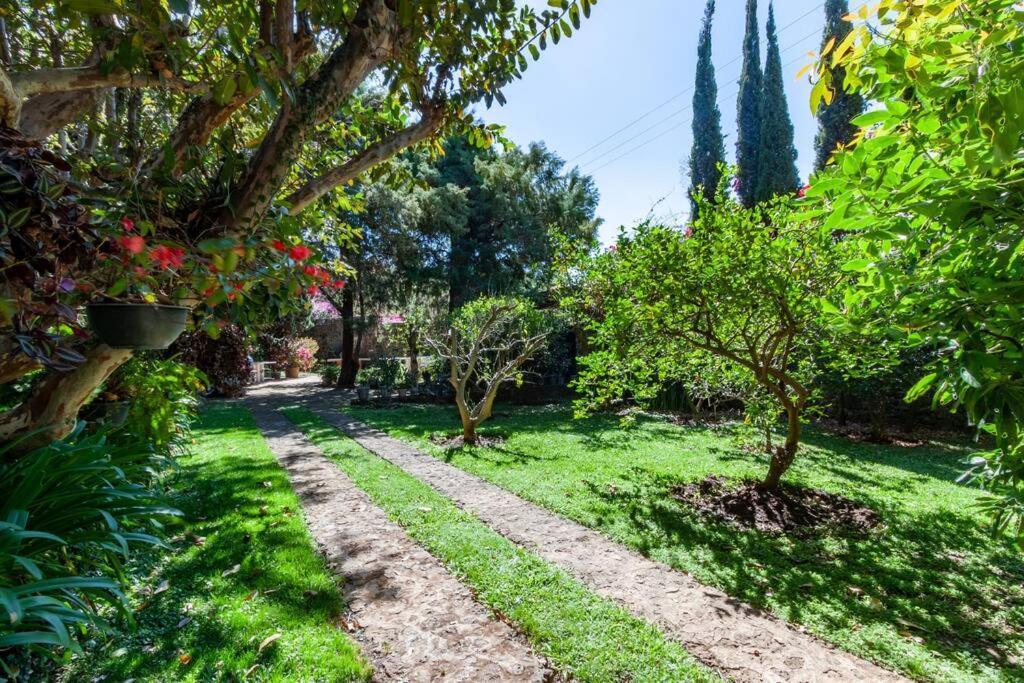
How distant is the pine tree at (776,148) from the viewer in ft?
64.6

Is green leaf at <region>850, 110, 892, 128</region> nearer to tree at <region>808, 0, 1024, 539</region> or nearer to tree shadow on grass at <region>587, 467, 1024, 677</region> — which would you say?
tree at <region>808, 0, 1024, 539</region>

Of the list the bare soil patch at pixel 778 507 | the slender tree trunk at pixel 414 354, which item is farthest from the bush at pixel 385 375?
the bare soil patch at pixel 778 507

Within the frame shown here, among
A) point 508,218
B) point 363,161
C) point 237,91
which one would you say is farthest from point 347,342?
point 237,91

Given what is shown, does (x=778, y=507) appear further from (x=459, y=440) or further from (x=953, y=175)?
(x=459, y=440)

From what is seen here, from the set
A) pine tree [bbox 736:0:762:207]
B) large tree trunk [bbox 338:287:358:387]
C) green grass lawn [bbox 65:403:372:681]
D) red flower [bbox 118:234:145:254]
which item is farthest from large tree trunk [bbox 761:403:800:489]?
pine tree [bbox 736:0:762:207]

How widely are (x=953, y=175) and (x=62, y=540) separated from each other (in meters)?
3.67

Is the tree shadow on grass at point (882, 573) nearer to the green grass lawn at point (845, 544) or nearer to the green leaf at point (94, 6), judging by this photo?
the green grass lawn at point (845, 544)

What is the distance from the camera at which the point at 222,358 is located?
1366 centimetres

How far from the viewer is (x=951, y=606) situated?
3010 mm

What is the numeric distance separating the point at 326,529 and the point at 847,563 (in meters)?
4.37

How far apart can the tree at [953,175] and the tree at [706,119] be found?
2299 cm

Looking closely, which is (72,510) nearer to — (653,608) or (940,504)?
(653,608)

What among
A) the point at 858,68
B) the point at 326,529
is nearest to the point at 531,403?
the point at 326,529

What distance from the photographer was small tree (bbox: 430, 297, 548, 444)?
8.10 meters
